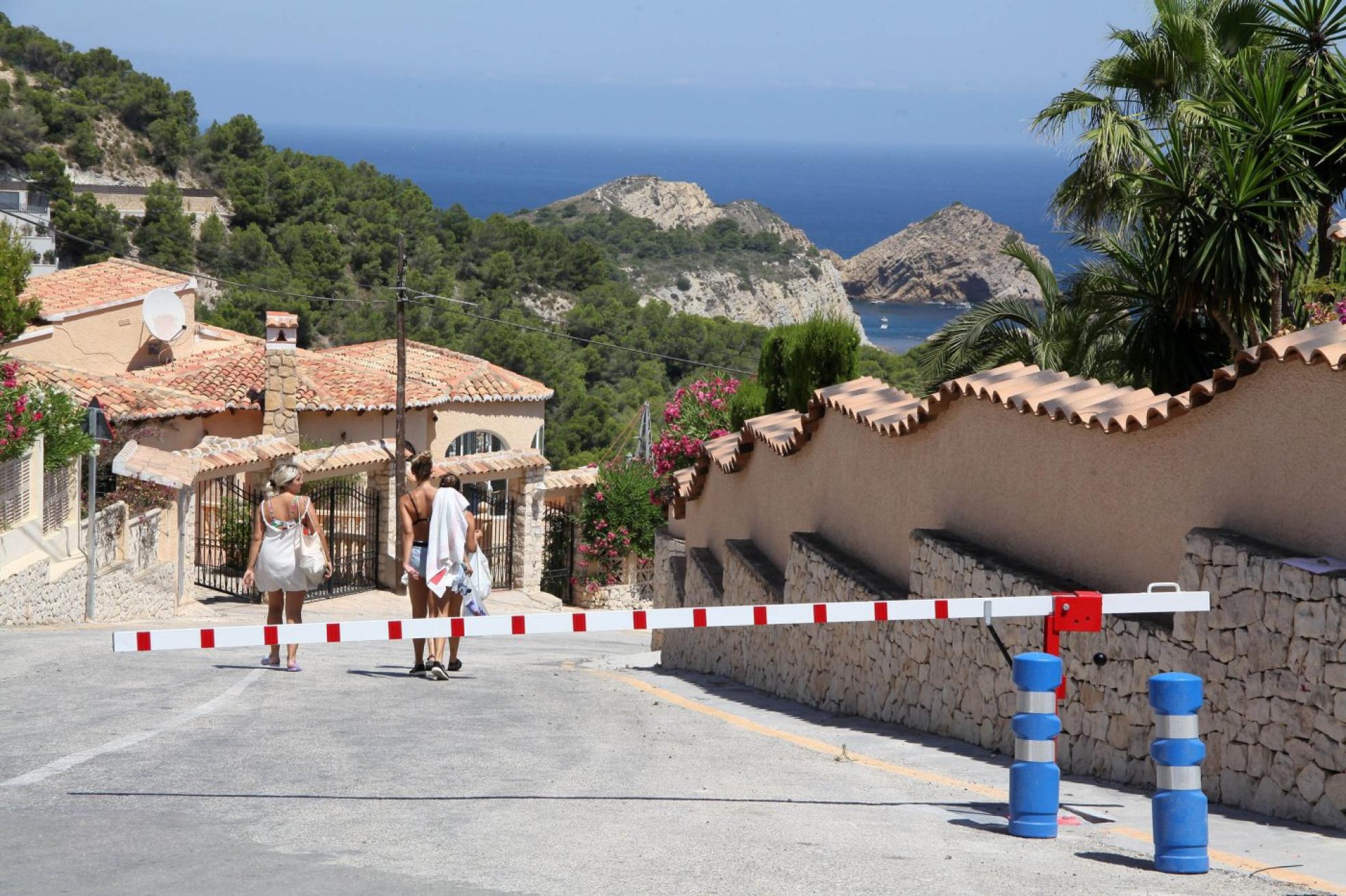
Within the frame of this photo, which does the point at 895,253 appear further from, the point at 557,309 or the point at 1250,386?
the point at 1250,386

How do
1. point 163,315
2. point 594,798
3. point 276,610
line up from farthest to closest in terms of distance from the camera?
point 163,315, point 276,610, point 594,798

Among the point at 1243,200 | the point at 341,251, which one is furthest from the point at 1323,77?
the point at 341,251

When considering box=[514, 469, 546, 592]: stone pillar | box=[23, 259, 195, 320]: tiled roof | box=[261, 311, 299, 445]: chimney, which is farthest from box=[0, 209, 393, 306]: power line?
box=[514, 469, 546, 592]: stone pillar

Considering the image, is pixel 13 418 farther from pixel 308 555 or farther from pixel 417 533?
pixel 417 533

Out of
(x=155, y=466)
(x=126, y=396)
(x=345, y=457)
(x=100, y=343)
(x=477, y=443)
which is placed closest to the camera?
(x=155, y=466)

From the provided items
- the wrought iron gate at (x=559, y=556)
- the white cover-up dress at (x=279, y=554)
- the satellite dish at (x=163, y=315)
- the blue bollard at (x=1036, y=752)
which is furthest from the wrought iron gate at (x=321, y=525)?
the blue bollard at (x=1036, y=752)

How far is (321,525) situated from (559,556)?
730 cm

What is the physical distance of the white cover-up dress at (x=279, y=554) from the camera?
39.6 feet

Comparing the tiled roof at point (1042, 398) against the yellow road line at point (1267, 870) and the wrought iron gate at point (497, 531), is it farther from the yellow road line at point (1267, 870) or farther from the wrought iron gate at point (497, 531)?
the wrought iron gate at point (497, 531)

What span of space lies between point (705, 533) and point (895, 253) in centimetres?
14307

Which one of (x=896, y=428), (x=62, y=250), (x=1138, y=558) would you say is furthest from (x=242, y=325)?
(x=1138, y=558)

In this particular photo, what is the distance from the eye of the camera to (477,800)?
7.23 meters

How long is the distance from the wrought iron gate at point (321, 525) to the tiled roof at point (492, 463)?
5.98ft

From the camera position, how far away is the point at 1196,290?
39.6ft
